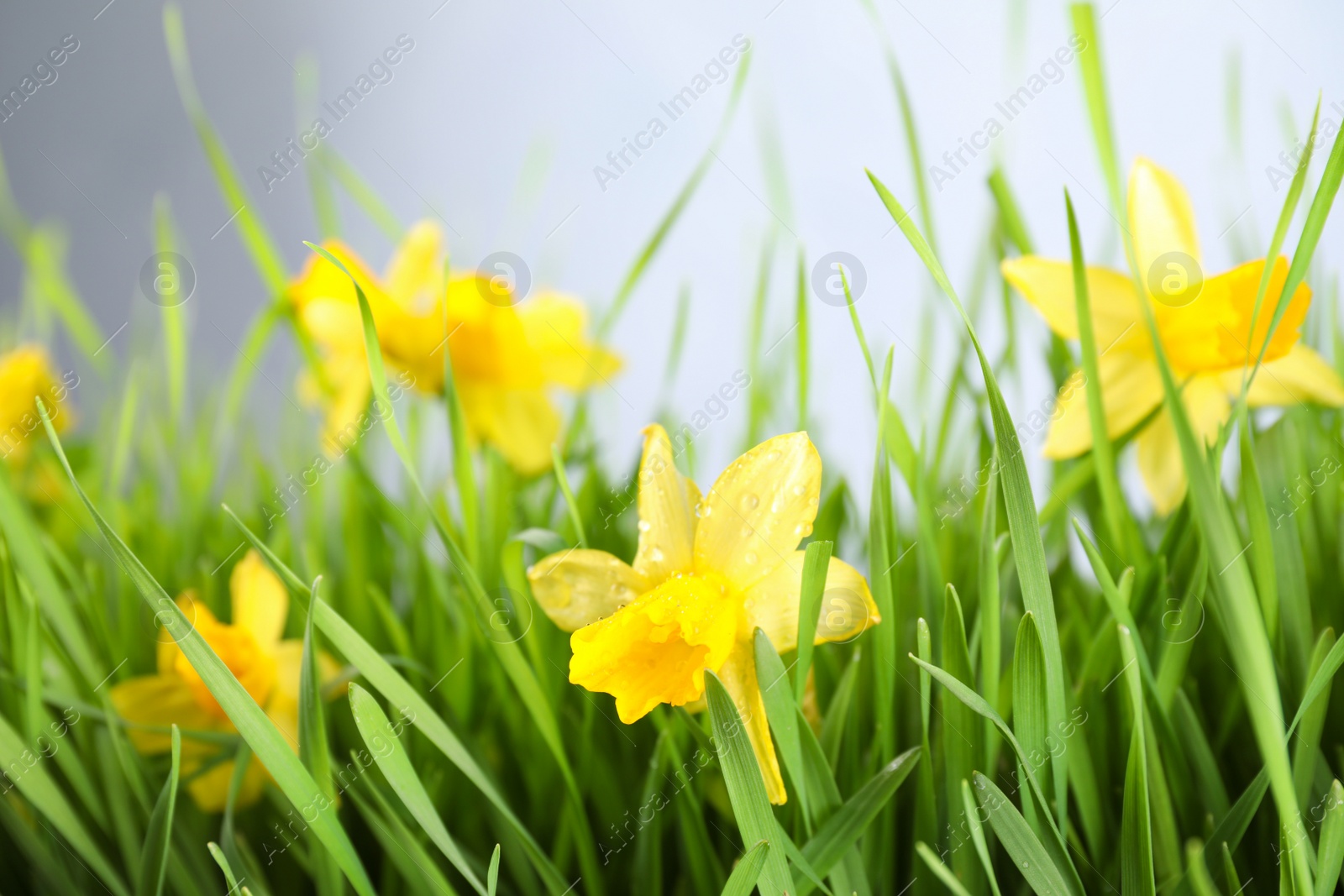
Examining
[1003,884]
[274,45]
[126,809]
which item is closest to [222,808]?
[126,809]

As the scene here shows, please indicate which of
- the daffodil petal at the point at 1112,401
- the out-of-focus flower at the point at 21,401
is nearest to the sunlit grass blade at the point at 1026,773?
the daffodil petal at the point at 1112,401

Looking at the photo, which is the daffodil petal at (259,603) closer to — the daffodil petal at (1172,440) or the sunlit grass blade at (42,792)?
the sunlit grass blade at (42,792)

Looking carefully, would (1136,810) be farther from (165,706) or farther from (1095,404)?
(165,706)

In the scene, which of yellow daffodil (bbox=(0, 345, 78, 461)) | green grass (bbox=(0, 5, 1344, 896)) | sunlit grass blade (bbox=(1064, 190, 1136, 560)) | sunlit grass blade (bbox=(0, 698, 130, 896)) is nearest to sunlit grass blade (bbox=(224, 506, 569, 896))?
green grass (bbox=(0, 5, 1344, 896))

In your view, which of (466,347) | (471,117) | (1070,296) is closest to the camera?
(1070,296)

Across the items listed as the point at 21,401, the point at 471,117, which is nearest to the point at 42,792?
the point at 21,401

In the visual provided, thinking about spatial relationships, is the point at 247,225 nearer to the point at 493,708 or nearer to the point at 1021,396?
the point at 493,708

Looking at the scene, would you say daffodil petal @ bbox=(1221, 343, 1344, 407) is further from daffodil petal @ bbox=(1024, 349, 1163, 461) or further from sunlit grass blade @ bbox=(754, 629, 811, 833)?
sunlit grass blade @ bbox=(754, 629, 811, 833)
